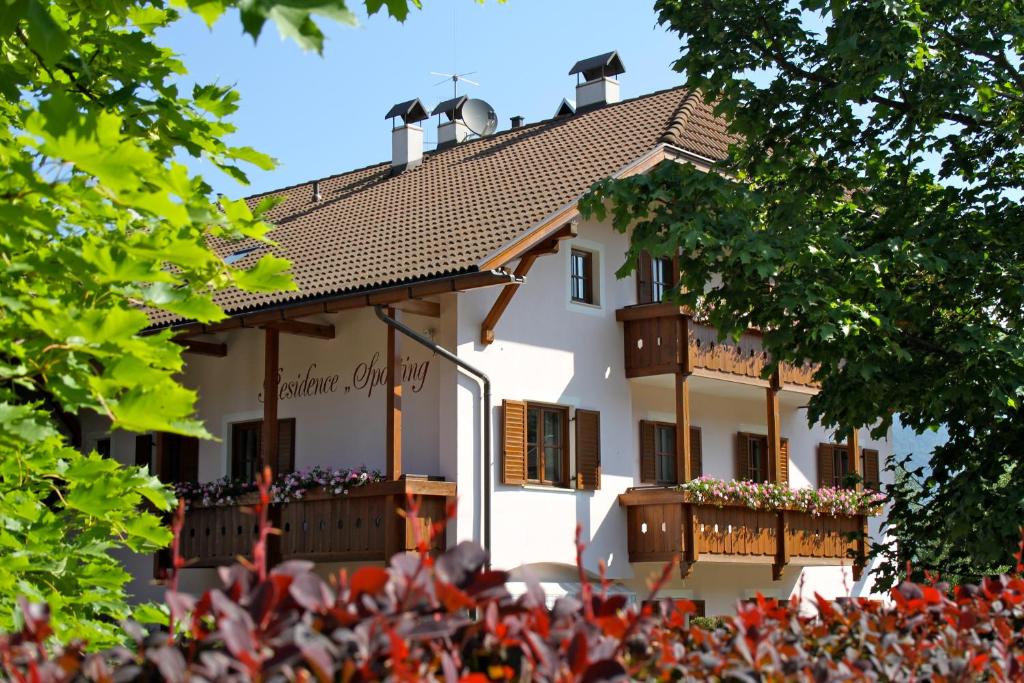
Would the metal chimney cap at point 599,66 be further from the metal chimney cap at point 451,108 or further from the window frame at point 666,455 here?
the window frame at point 666,455

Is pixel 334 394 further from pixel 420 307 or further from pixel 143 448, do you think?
pixel 143 448

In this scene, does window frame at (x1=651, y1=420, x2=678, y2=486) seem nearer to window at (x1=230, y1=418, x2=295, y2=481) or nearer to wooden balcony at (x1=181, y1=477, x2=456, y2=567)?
wooden balcony at (x1=181, y1=477, x2=456, y2=567)

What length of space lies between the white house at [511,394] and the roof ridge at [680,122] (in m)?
0.09

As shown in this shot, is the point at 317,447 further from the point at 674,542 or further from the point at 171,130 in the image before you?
the point at 171,130

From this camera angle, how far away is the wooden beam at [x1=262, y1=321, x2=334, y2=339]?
64.3 ft

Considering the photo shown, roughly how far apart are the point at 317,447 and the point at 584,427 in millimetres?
4019

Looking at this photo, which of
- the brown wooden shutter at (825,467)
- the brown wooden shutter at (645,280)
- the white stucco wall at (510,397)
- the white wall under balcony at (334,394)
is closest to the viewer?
the white stucco wall at (510,397)

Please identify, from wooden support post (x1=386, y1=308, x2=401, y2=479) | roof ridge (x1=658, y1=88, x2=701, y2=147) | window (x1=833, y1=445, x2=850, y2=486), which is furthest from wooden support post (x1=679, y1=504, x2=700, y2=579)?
window (x1=833, y1=445, x2=850, y2=486)

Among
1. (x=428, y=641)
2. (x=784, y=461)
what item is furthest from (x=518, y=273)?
(x=428, y=641)

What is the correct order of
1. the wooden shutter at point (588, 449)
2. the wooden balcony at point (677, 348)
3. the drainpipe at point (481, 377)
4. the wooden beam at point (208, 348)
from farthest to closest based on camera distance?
the wooden beam at point (208, 348)
the wooden balcony at point (677, 348)
the wooden shutter at point (588, 449)
the drainpipe at point (481, 377)

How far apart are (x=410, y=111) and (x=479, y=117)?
2.14 metres

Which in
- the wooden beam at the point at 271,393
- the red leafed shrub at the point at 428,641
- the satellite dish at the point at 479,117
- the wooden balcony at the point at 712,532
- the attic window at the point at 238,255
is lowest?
the red leafed shrub at the point at 428,641

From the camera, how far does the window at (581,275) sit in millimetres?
20547

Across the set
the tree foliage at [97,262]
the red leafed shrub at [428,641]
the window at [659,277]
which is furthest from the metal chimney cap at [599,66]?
the red leafed shrub at [428,641]
